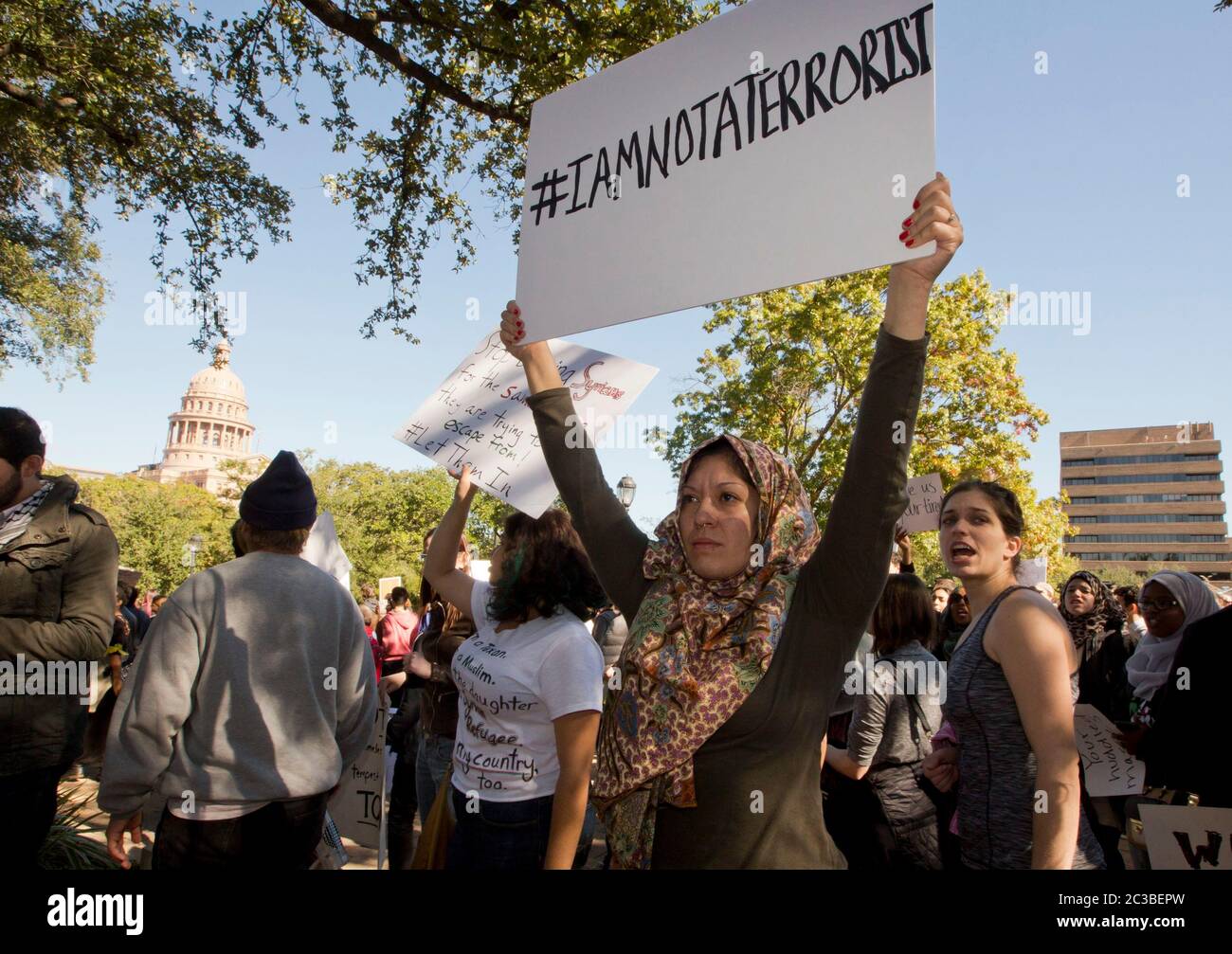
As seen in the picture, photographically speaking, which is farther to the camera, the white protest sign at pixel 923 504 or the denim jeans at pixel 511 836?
the white protest sign at pixel 923 504

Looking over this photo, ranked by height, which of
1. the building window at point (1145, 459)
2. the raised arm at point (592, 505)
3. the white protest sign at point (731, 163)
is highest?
the building window at point (1145, 459)

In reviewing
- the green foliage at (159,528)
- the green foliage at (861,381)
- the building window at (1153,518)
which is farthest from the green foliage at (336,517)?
the building window at (1153,518)

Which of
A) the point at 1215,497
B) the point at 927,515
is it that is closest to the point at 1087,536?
the point at 1215,497

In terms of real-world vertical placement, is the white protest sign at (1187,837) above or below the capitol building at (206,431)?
below

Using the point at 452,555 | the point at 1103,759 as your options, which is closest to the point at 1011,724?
the point at 1103,759

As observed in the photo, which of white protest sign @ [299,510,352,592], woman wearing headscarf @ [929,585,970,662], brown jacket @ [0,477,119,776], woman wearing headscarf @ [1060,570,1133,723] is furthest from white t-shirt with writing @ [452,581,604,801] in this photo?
woman wearing headscarf @ [929,585,970,662]

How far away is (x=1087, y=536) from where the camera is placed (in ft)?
394

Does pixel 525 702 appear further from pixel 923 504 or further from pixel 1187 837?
pixel 923 504

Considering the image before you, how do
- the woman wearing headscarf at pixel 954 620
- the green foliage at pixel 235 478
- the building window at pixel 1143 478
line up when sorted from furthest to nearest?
1. the building window at pixel 1143 478
2. the green foliage at pixel 235 478
3. the woman wearing headscarf at pixel 954 620

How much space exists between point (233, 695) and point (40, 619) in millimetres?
945

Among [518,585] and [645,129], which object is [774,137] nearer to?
[645,129]

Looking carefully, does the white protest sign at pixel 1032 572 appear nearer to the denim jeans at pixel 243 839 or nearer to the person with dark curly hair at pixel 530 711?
the person with dark curly hair at pixel 530 711

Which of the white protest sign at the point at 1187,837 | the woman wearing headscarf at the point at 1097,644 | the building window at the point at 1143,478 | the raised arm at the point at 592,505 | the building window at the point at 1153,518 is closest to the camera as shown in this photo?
the raised arm at the point at 592,505

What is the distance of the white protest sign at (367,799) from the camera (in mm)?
4285
